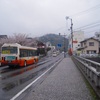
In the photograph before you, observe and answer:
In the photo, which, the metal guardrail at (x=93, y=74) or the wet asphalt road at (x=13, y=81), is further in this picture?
→ the wet asphalt road at (x=13, y=81)

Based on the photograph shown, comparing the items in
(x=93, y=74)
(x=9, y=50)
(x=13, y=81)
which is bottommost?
(x=13, y=81)

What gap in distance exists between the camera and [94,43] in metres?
68.8

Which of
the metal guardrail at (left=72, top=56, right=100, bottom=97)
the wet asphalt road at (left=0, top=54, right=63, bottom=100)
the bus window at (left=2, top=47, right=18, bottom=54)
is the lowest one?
the wet asphalt road at (left=0, top=54, right=63, bottom=100)

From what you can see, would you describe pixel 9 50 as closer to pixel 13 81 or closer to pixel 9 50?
pixel 9 50

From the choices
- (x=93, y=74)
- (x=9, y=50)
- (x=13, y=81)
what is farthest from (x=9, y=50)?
(x=93, y=74)

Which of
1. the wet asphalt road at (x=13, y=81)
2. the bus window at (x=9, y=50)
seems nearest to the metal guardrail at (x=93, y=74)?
the wet asphalt road at (x=13, y=81)

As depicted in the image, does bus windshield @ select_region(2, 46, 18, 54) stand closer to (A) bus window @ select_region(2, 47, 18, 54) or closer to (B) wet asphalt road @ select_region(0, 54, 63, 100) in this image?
(A) bus window @ select_region(2, 47, 18, 54)

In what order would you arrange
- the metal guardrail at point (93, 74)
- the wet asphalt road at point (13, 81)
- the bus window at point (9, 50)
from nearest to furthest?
the metal guardrail at point (93, 74)
the wet asphalt road at point (13, 81)
the bus window at point (9, 50)

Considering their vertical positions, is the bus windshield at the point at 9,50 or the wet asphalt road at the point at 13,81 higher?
the bus windshield at the point at 9,50

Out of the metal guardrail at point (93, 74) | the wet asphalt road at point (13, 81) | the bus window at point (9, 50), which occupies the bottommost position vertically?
the wet asphalt road at point (13, 81)

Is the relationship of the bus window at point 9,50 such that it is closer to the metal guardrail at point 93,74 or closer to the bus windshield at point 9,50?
the bus windshield at point 9,50

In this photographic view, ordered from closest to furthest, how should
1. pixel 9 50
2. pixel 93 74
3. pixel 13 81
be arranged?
1. pixel 93 74
2. pixel 13 81
3. pixel 9 50

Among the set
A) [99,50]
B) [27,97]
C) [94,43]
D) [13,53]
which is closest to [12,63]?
[13,53]

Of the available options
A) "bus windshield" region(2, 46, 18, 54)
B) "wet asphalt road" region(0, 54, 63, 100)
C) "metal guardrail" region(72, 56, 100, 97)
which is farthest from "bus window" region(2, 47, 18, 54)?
"metal guardrail" region(72, 56, 100, 97)
